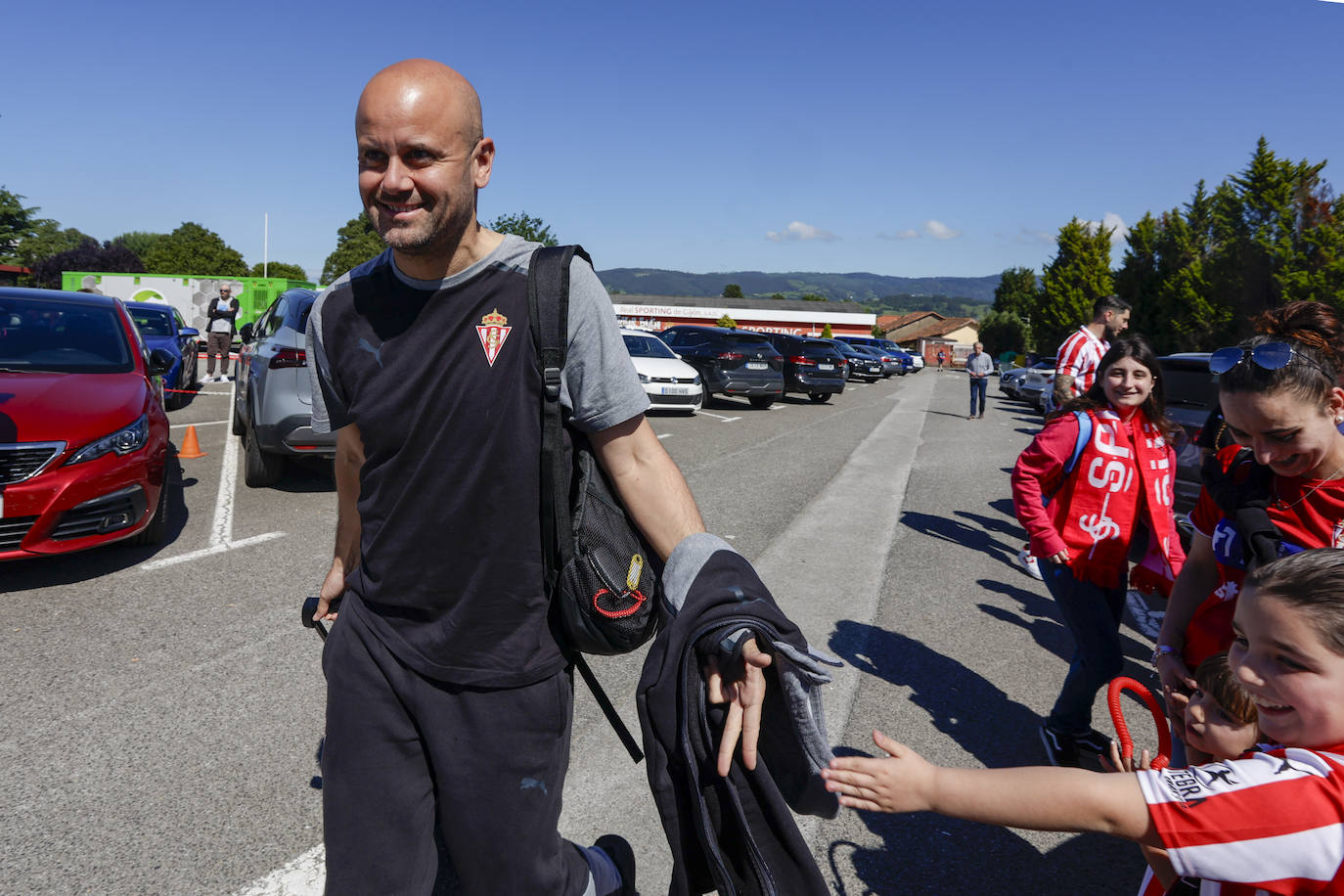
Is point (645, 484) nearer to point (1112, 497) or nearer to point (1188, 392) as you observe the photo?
point (1112, 497)

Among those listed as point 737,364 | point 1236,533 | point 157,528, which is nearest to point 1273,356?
point 1236,533

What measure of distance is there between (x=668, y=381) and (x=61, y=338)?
10.4 m

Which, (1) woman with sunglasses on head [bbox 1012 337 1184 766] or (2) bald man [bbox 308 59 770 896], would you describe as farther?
(1) woman with sunglasses on head [bbox 1012 337 1184 766]

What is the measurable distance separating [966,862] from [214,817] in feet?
8.06

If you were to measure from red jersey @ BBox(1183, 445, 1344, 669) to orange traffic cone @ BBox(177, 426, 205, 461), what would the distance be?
9243 millimetres

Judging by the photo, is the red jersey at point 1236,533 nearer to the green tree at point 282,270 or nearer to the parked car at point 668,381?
the parked car at point 668,381

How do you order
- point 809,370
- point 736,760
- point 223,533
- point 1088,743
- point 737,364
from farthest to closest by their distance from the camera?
point 809,370
point 737,364
point 223,533
point 1088,743
point 736,760

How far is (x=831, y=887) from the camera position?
255 cm

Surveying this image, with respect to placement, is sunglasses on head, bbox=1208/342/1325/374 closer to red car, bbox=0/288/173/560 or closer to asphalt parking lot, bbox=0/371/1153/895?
asphalt parking lot, bbox=0/371/1153/895

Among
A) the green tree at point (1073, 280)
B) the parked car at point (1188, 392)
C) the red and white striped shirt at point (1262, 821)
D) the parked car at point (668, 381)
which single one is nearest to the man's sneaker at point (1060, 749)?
the red and white striped shirt at point (1262, 821)

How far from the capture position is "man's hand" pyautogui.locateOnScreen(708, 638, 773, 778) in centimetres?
129

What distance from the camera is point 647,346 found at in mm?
16188

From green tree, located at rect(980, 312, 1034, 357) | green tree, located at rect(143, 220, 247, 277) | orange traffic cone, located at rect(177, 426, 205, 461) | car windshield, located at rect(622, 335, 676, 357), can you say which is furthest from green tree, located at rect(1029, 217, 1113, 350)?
green tree, located at rect(143, 220, 247, 277)

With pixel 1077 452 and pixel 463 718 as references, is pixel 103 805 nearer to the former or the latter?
pixel 463 718
